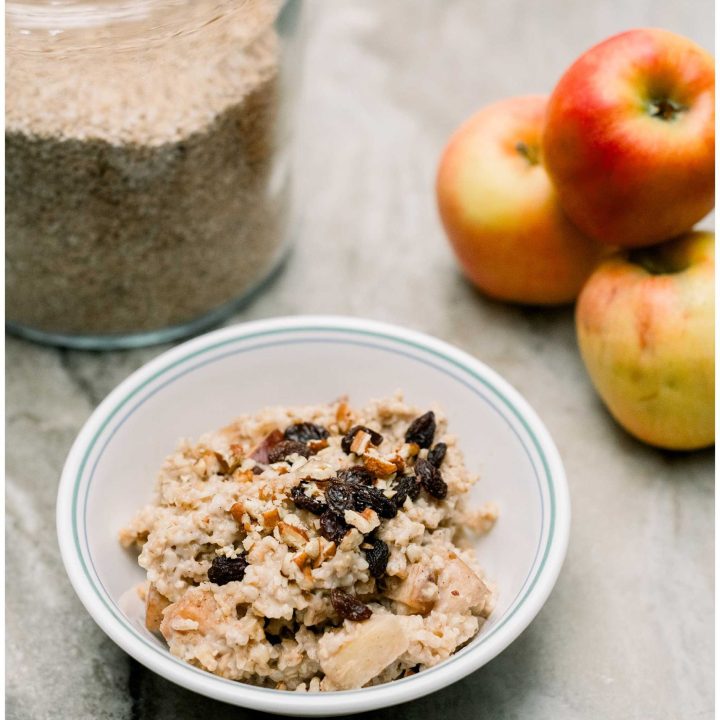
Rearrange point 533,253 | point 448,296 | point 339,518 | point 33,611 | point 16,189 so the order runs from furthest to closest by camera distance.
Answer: point 448,296, point 533,253, point 16,189, point 33,611, point 339,518

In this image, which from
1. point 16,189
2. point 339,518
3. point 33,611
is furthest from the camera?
point 16,189

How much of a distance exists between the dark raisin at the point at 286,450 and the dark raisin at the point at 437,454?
0.12 m

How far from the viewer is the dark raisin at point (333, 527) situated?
2.90ft

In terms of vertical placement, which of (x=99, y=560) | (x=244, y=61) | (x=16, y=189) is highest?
(x=244, y=61)

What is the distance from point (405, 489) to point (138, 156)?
52cm

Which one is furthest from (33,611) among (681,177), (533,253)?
(681,177)

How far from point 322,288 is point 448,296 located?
183 millimetres

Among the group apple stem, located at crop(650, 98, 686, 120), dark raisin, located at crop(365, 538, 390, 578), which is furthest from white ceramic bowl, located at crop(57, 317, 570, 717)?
apple stem, located at crop(650, 98, 686, 120)

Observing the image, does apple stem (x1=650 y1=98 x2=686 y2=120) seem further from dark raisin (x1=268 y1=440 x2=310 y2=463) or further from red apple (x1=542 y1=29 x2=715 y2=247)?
dark raisin (x1=268 y1=440 x2=310 y2=463)

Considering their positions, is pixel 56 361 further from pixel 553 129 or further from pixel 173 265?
pixel 553 129

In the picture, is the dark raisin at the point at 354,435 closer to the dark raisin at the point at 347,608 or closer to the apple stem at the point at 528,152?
the dark raisin at the point at 347,608

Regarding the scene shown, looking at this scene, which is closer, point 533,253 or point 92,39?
point 92,39

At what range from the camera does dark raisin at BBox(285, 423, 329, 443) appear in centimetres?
104

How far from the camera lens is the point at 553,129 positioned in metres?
1.20
